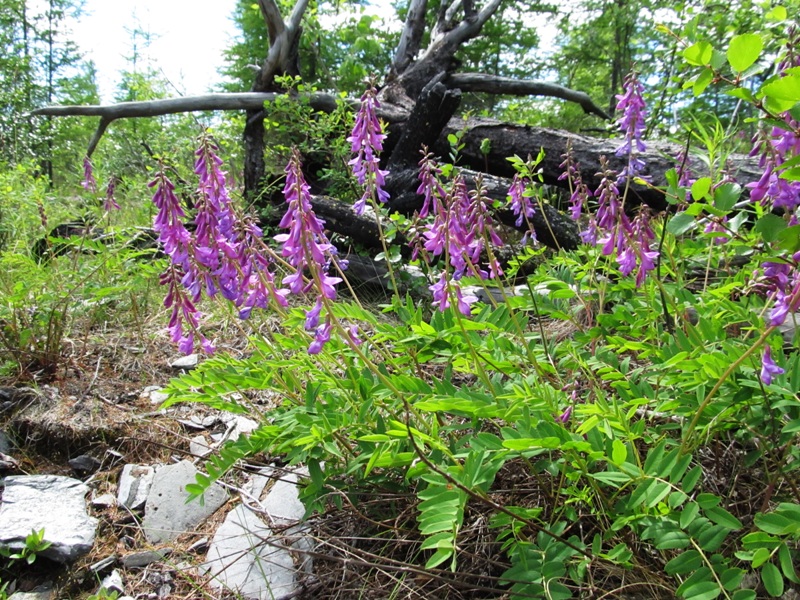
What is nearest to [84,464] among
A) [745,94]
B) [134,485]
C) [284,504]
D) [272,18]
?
[134,485]

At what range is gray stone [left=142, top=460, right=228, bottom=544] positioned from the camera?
2750 mm

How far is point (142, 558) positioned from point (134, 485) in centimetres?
56

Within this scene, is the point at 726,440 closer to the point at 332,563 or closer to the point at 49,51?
the point at 332,563

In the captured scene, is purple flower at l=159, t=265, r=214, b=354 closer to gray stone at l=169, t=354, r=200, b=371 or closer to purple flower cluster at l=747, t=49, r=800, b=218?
gray stone at l=169, t=354, r=200, b=371

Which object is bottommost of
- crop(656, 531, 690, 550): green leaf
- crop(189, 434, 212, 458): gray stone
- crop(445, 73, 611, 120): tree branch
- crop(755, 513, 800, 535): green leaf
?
crop(189, 434, 212, 458): gray stone

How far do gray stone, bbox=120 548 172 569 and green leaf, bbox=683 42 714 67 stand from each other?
9.24 feet

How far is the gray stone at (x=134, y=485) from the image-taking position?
2.91 metres

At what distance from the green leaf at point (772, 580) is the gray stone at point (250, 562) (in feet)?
5.25

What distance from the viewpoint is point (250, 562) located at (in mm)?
2311

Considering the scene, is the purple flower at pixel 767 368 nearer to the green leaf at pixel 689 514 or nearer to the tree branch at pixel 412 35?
the green leaf at pixel 689 514

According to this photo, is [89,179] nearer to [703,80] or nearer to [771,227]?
[703,80]

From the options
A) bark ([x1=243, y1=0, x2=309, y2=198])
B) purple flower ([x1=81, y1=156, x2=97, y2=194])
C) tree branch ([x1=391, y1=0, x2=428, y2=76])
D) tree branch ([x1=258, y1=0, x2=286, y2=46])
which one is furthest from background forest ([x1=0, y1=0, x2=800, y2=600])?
tree branch ([x1=391, y1=0, x2=428, y2=76])

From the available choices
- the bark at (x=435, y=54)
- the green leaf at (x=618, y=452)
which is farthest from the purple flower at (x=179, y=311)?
the bark at (x=435, y=54)

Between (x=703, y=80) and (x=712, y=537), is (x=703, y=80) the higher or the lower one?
the higher one
